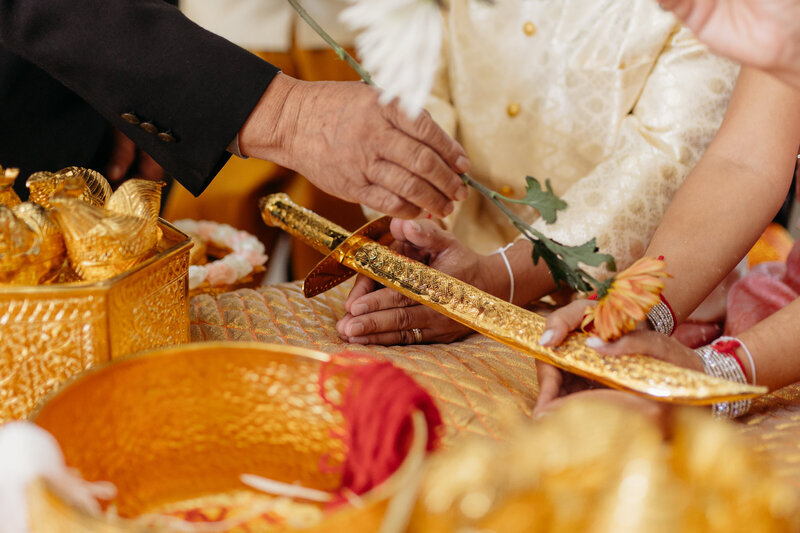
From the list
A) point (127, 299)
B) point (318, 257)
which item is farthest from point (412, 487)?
point (318, 257)

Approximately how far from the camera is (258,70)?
770 mm

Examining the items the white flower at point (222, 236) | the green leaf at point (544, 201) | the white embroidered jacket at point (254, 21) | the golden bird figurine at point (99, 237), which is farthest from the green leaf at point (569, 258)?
the white embroidered jacket at point (254, 21)

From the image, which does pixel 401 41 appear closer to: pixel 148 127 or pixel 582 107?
pixel 148 127

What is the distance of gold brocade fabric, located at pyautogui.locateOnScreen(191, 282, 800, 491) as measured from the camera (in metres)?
0.62

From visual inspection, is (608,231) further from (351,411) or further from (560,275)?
(351,411)

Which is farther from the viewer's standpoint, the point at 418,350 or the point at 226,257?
the point at 226,257

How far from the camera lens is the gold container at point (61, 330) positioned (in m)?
0.55

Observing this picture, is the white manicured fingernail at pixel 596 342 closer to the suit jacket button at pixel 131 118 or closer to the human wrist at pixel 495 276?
the human wrist at pixel 495 276

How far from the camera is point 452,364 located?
2.50ft

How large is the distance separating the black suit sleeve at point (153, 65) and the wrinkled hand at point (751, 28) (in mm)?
457

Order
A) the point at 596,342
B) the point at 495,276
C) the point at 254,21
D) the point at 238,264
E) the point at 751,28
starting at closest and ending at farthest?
the point at 751,28 < the point at 596,342 < the point at 495,276 < the point at 238,264 < the point at 254,21

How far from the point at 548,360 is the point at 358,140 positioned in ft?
0.97

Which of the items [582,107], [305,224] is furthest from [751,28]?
[582,107]

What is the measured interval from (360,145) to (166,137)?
25cm
